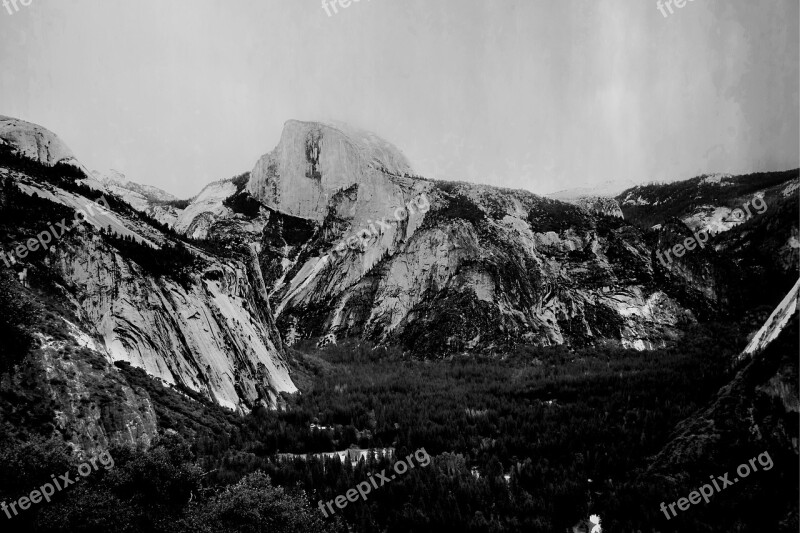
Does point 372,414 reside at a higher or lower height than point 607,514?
higher

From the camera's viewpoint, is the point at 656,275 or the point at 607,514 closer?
the point at 607,514

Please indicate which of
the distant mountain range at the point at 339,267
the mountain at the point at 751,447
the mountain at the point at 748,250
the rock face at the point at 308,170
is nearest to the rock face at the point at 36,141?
the distant mountain range at the point at 339,267

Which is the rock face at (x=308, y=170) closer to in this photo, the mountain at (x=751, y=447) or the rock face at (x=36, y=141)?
the rock face at (x=36, y=141)

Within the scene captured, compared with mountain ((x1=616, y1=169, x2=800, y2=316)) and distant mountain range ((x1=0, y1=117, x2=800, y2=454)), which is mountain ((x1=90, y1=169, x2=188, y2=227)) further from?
mountain ((x1=616, y1=169, x2=800, y2=316))

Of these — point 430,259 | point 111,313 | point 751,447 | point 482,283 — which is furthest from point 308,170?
point 751,447

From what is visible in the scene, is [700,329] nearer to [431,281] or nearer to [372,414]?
[431,281]

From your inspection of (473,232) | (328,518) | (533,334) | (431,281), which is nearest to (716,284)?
(533,334)

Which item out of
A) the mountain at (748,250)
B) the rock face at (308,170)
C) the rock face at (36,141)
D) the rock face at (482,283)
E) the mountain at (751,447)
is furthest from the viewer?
the rock face at (308,170)
